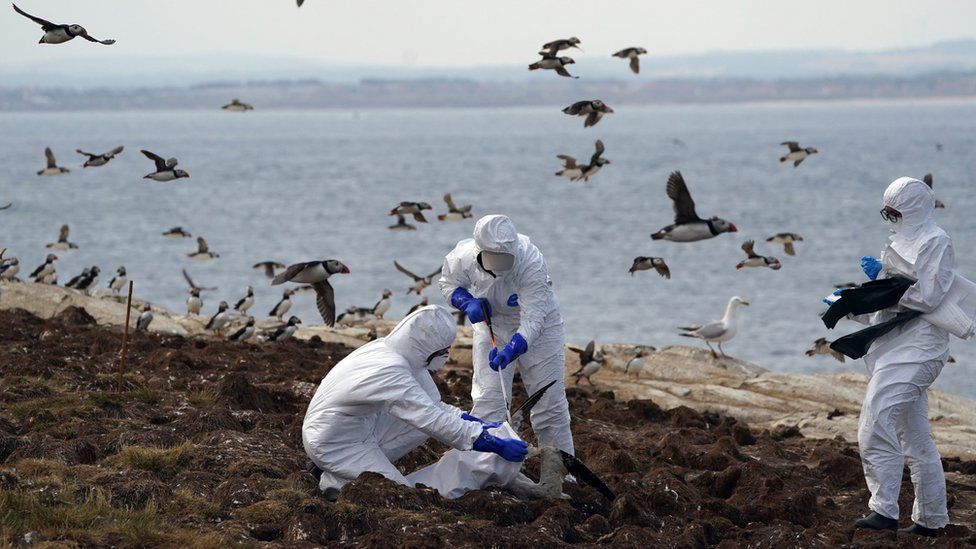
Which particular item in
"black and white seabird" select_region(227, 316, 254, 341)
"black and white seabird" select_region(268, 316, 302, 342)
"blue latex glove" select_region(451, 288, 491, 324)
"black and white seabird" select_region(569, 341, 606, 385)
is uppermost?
"blue latex glove" select_region(451, 288, 491, 324)

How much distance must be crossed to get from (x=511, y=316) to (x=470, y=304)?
0.47 meters

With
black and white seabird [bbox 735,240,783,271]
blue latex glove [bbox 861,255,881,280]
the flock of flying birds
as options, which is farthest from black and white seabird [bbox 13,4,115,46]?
black and white seabird [bbox 735,240,783,271]

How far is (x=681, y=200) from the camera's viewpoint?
50.3 ft

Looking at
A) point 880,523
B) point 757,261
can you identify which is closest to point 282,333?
point 757,261

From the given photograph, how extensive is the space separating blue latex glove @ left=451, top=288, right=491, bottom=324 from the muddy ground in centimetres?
140

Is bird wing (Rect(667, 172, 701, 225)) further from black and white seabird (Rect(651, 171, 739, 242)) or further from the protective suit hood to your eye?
the protective suit hood

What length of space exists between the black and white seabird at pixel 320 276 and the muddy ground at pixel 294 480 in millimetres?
937

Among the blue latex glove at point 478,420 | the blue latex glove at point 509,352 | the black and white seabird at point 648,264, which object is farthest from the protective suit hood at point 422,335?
the black and white seabird at point 648,264

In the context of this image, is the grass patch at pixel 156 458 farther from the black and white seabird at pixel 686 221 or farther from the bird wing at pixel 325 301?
the black and white seabird at pixel 686 221

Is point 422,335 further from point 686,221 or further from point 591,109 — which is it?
point 591,109

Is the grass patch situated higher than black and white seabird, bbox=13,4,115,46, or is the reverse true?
black and white seabird, bbox=13,4,115,46

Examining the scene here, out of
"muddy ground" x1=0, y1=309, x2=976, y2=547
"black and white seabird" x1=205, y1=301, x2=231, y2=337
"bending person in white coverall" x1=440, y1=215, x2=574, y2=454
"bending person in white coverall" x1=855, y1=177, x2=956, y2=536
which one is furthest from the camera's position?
"black and white seabird" x1=205, y1=301, x2=231, y2=337

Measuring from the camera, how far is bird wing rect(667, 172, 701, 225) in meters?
15.3

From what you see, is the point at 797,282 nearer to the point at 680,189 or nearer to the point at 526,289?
the point at 680,189
